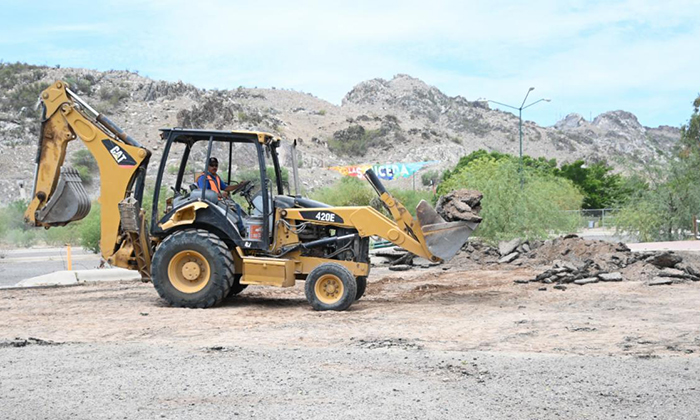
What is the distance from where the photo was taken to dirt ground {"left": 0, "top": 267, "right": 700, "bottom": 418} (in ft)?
21.4

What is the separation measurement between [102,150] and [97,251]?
20061mm

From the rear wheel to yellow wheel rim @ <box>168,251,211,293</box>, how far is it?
171 centimetres

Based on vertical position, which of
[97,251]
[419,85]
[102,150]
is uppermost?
[419,85]

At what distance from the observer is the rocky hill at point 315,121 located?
218 feet

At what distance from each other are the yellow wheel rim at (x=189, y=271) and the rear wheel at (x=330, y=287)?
5.61 feet

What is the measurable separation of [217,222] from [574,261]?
9.68 meters

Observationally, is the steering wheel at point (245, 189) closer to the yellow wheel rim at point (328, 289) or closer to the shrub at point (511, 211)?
the yellow wheel rim at point (328, 289)

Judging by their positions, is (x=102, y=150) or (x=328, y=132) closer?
(x=102, y=150)

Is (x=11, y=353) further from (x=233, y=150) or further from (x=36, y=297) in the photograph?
(x=36, y=297)

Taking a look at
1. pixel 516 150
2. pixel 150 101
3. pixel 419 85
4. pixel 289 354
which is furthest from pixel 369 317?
pixel 419 85

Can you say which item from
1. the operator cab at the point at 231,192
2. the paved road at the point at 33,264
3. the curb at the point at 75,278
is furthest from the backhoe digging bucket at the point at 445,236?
the paved road at the point at 33,264

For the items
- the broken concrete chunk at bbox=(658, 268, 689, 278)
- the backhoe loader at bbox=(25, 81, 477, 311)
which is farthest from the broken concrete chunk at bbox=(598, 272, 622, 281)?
the backhoe loader at bbox=(25, 81, 477, 311)

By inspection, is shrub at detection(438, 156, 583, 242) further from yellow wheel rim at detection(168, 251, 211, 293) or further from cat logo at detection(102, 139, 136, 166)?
cat logo at detection(102, 139, 136, 166)

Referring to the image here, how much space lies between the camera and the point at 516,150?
117m
